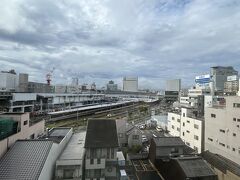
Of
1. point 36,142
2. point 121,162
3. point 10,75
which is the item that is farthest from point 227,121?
point 10,75

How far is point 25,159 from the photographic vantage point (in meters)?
9.99

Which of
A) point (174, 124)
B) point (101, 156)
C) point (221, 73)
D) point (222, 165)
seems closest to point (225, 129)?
point (222, 165)

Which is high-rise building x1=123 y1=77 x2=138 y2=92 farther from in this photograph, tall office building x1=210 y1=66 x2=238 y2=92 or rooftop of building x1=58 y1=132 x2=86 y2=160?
rooftop of building x1=58 y1=132 x2=86 y2=160

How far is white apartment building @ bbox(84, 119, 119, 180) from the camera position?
12789 mm

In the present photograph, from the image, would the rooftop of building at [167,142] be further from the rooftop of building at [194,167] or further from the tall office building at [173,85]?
the tall office building at [173,85]

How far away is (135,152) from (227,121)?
930 centimetres

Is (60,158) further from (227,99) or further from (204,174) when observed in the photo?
(227,99)

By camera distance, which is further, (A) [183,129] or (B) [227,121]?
(A) [183,129]

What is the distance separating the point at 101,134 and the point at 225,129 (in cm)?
1248

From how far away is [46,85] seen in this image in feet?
265

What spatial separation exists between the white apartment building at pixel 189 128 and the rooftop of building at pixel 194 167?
967cm

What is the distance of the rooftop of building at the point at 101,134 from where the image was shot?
42.5 feet

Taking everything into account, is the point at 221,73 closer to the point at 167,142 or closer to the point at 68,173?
the point at 167,142

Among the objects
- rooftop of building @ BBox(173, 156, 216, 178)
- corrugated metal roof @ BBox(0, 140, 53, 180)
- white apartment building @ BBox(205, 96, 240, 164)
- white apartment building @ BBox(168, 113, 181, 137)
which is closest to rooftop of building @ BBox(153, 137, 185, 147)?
white apartment building @ BBox(205, 96, 240, 164)
